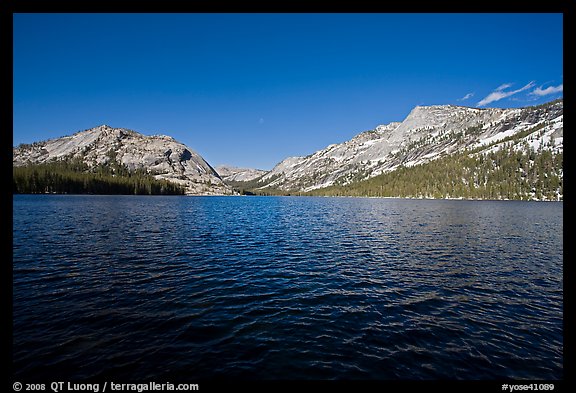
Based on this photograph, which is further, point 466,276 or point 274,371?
point 466,276

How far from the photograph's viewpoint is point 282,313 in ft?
57.0

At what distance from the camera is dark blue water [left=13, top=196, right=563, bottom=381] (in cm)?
1177

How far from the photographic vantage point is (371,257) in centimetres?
3309

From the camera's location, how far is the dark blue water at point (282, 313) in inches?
463

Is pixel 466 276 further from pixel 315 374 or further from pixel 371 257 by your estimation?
pixel 315 374

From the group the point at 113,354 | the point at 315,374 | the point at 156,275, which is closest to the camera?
the point at 315,374
